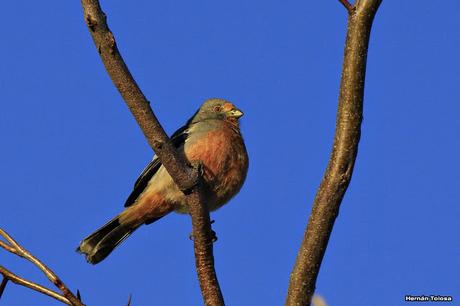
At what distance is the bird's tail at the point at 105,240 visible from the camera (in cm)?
714

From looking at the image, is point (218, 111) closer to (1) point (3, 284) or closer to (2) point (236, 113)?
(2) point (236, 113)

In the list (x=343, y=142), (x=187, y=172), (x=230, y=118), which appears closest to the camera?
(x=343, y=142)

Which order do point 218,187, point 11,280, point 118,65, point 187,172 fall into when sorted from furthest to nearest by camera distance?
point 218,187 → point 187,172 → point 118,65 → point 11,280

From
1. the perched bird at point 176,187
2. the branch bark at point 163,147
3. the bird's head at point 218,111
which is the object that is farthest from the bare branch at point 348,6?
the bird's head at point 218,111

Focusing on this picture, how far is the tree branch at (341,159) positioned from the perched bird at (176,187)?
3525 mm

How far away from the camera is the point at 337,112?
11.3 feet

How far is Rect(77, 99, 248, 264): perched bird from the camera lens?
7.07m

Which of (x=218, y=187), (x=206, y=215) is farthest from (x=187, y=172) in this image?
(x=218, y=187)

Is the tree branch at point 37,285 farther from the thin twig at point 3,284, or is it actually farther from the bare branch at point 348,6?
the bare branch at point 348,6

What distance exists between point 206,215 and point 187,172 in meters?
0.33

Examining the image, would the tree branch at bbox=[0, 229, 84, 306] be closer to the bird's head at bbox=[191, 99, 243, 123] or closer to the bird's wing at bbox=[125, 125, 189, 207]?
the bird's wing at bbox=[125, 125, 189, 207]

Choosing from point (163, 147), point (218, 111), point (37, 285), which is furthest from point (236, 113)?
point (37, 285)

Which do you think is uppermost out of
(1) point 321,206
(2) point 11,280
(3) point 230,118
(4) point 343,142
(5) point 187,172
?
(3) point 230,118

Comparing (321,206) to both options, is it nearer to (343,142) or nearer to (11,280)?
(343,142)
